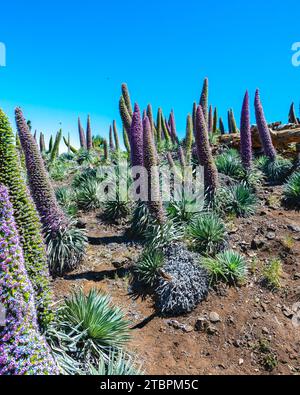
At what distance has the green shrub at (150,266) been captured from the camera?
23.9 feet

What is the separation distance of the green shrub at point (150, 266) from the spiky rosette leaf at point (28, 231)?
304cm

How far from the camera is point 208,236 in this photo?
26.6 ft

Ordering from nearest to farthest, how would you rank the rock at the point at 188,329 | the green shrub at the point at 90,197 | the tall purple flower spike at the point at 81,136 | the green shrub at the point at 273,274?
1. the rock at the point at 188,329
2. the green shrub at the point at 273,274
3. the green shrub at the point at 90,197
4. the tall purple flower spike at the point at 81,136

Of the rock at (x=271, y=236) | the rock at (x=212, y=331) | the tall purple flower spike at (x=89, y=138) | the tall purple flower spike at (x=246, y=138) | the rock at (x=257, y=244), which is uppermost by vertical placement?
the tall purple flower spike at (x=89, y=138)

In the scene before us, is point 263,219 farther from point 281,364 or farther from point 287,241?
point 281,364

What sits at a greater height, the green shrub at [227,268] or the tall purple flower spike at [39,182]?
the tall purple flower spike at [39,182]

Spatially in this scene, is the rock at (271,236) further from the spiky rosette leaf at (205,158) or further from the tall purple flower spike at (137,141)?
the tall purple flower spike at (137,141)

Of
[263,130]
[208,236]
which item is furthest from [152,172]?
[263,130]

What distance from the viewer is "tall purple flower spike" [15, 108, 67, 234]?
6819mm

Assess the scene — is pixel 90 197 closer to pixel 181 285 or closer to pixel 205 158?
pixel 205 158

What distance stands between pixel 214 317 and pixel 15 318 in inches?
165

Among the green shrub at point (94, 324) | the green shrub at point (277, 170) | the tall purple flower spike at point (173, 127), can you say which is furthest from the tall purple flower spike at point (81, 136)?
the green shrub at point (94, 324)

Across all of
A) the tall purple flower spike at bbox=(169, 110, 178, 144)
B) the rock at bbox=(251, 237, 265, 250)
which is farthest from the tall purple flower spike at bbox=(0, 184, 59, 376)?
the tall purple flower spike at bbox=(169, 110, 178, 144)
